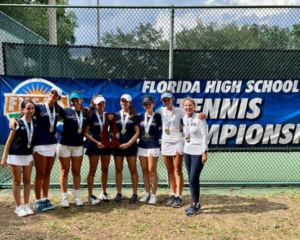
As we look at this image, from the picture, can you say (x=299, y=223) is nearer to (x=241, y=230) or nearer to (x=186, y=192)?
(x=241, y=230)

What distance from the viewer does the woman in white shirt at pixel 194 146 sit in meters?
4.37

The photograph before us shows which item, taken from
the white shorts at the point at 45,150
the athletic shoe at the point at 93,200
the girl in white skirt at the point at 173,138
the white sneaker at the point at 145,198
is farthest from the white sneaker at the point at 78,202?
the girl in white skirt at the point at 173,138

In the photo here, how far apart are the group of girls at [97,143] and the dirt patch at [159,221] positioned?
0.63 feet

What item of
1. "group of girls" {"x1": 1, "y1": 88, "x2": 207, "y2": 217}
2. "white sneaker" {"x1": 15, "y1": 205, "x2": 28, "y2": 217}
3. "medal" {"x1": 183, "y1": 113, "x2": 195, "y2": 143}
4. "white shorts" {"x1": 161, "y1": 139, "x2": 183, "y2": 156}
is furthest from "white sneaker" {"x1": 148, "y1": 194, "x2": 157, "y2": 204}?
"white sneaker" {"x1": 15, "y1": 205, "x2": 28, "y2": 217}

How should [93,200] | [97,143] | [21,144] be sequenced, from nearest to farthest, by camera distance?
[21,144]
[97,143]
[93,200]

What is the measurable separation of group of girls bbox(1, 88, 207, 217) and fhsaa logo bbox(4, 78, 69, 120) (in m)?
1.38

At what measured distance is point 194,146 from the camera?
4406 millimetres

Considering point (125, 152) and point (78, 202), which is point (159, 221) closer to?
point (125, 152)

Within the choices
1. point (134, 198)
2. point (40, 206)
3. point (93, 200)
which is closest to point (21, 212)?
point (40, 206)

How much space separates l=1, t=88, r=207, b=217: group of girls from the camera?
4.30 meters

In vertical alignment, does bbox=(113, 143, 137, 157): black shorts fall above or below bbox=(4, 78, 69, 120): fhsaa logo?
below

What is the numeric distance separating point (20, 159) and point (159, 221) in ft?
7.40

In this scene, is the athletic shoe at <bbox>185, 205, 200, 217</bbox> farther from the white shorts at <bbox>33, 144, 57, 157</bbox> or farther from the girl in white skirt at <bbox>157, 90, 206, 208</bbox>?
the white shorts at <bbox>33, 144, 57, 157</bbox>

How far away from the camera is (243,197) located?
5.31 metres
